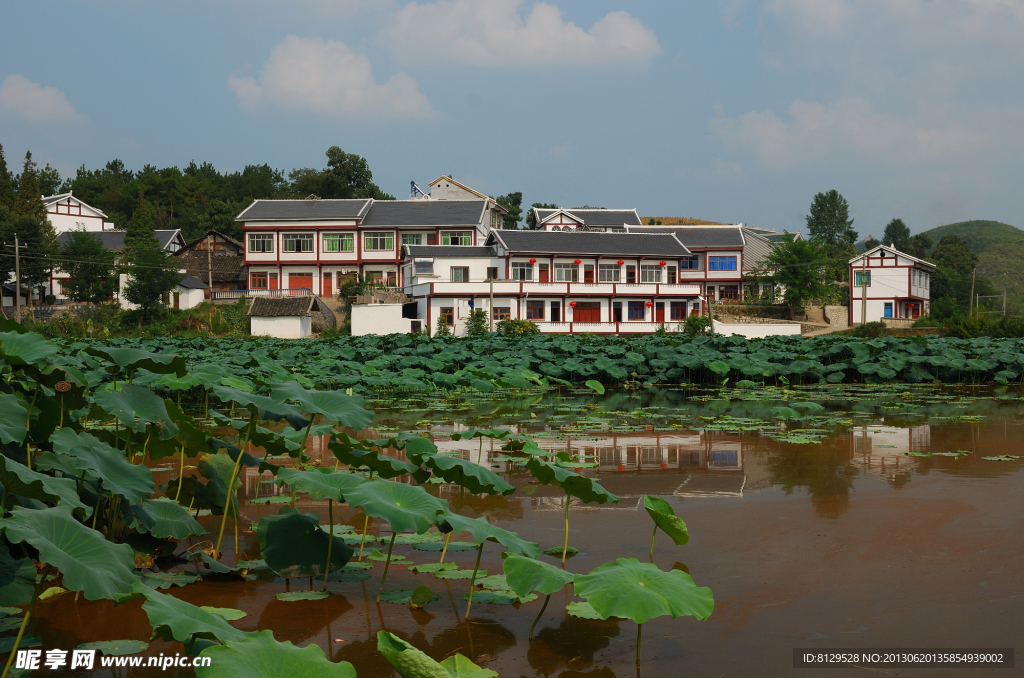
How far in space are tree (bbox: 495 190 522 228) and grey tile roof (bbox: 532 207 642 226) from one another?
673 cm

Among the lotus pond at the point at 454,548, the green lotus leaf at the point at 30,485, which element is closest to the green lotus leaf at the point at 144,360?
the lotus pond at the point at 454,548

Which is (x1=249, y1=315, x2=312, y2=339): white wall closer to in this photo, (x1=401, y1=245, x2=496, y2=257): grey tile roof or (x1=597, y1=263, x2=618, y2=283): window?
(x1=401, y1=245, x2=496, y2=257): grey tile roof

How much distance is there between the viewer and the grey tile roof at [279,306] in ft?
124

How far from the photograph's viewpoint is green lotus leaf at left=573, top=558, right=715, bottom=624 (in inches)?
95.4

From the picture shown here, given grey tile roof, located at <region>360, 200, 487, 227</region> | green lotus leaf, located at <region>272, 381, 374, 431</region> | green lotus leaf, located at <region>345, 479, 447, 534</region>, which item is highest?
grey tile roof, located at <region>360, 200, 487, 227</region>

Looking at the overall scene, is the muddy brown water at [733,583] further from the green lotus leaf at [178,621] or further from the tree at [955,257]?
the tree at [955,257]

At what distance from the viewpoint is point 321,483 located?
10.8ft

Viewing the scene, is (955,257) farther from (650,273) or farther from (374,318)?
(374,318)

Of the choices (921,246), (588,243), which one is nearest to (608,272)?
(588,243)

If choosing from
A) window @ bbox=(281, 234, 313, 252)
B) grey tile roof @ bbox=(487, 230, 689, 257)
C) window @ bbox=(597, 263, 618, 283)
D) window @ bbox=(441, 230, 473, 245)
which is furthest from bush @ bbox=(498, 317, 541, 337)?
window @ bbox=(281, 234, 313, 252)

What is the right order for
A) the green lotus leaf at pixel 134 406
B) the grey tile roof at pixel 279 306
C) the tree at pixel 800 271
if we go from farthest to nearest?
the tree at pixel 800 271, the grey tile roof at pixel 279 306, the green lotus leaf at pixel 134 406

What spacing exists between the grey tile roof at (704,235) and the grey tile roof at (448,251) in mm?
12444

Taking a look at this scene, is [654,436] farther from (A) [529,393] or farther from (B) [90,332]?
(B) [90,332]

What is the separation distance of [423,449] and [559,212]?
158ft
